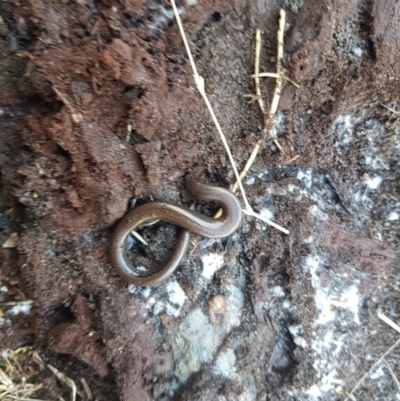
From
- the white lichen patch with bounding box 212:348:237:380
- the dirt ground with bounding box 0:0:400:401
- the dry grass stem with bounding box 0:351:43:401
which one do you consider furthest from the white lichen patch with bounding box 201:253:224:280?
the dry grass stem with bounding box 0:351:43:401

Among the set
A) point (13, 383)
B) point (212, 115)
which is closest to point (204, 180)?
point (212, 115)

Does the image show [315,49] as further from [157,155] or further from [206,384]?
[206,384]

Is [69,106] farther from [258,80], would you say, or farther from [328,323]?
[328,323]

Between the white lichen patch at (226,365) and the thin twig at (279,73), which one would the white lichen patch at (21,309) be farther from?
the thin twig at (279,73)

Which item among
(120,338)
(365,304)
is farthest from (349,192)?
(120,338)

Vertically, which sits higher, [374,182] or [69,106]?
[69,106]
